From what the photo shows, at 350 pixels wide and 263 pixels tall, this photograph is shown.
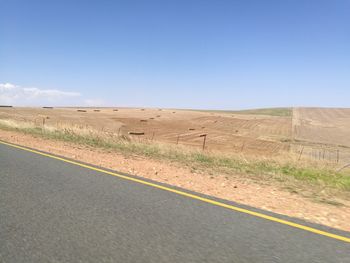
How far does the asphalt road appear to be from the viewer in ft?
13.0

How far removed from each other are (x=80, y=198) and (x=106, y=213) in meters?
1.04

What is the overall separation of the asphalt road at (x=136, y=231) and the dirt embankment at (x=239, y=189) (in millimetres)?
969

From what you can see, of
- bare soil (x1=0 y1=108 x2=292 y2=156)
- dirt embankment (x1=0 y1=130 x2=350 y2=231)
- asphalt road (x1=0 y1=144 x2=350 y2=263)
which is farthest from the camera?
bare soil (x1=0 y1=108 x2=292 y2=156)

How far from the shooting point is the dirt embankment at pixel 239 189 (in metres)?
5.92

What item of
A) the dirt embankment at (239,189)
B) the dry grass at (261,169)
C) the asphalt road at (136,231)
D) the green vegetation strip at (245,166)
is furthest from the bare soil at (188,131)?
the asphalt road at (136,231)

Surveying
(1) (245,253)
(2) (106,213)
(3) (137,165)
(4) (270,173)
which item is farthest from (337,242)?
(3) (137,165)

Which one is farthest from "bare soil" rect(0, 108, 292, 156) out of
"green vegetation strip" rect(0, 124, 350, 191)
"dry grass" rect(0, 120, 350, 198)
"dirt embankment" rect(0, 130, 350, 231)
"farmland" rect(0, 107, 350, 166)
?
"dirt embankment" rect(0, 130, 350, 231)

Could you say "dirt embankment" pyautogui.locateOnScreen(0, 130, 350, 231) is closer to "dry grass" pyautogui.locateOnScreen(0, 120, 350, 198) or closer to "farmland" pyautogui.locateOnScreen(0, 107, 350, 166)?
"dry grass" pyautogui.locateOnScreen(0, 120, 350, 198)

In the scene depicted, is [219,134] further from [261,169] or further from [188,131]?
[261,169]

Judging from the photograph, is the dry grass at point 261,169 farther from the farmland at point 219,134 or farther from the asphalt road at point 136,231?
the farmland at point 219,134

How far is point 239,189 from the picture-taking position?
7840 millimetres

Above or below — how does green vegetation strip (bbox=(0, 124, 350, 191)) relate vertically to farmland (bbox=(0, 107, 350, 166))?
above

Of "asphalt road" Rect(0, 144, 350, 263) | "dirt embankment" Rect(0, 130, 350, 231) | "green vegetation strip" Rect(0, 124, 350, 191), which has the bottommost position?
"green vegetation strip" Rect(0, 124, 350, 191)

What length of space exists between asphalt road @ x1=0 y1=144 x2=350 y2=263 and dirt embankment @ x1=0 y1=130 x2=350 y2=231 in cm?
97
